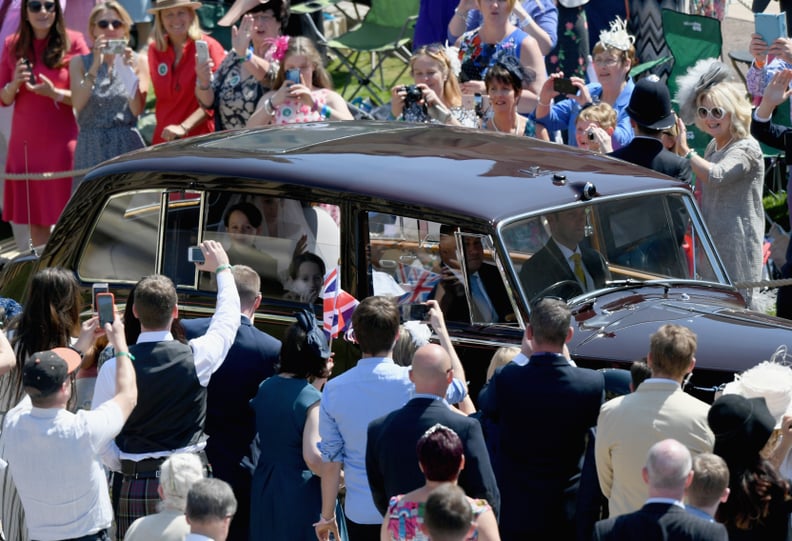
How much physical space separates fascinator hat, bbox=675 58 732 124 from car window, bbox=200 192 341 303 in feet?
10.5

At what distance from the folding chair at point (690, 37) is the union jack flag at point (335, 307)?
585 centimetres

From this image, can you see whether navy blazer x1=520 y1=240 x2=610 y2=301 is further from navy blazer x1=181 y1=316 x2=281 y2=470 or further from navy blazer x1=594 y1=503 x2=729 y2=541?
navy blazer x1=594 y1=503 x2=729 y2=541

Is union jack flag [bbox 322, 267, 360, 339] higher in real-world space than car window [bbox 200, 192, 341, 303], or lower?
lower

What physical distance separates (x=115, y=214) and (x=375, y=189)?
5.72ft

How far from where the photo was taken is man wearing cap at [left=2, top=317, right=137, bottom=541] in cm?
490

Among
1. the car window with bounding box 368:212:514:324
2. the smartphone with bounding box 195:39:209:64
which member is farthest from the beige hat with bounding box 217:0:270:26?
the car window with bounding box 368:212:514:324

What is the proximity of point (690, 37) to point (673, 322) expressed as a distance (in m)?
5.80

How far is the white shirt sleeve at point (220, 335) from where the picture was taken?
5.51 meters

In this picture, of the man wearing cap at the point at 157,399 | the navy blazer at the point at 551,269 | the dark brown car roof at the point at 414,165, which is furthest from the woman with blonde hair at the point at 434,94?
the man wearing cap at the point at 157,399

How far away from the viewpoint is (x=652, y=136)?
7.93m

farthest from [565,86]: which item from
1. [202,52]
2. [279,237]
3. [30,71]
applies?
[30,71]

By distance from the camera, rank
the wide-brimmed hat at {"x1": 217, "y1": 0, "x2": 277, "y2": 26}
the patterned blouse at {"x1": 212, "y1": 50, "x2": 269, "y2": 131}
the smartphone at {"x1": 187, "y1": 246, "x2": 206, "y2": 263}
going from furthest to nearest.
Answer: the wide-brimmed hat at {"x1": 217, "y1": 0, "x2": 277, "y2": 26}, the patterned blouse at {"x1": 212, "y1": 50, "x2": 269, "y2": 131}, the smartphone at {"x1": 187, "y1": 246, "x2": 206, "y2": 263}

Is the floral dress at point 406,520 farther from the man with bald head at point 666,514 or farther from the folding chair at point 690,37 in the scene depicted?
the folding chair at point 690,37

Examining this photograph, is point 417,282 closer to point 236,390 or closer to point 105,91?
point 236,390
